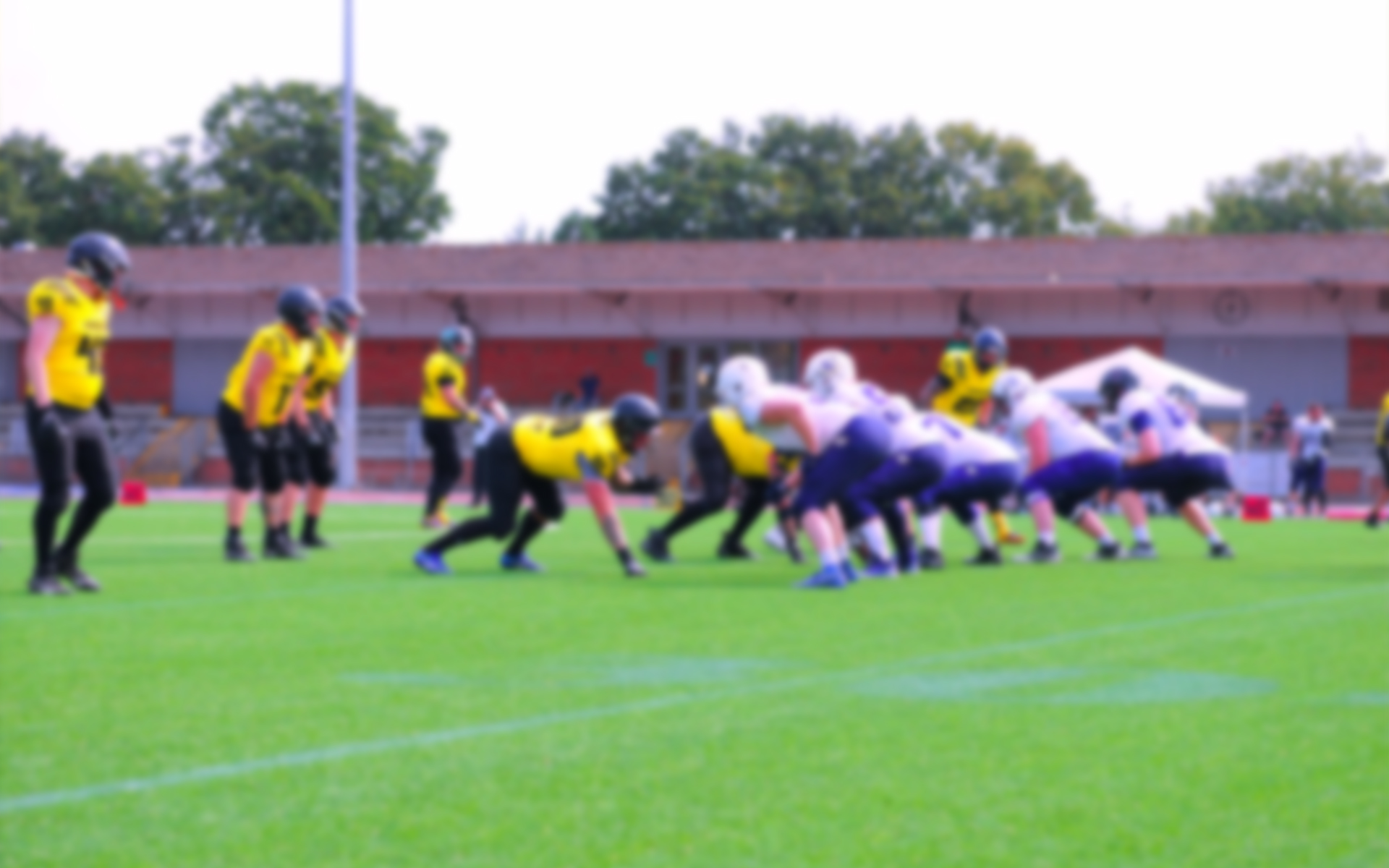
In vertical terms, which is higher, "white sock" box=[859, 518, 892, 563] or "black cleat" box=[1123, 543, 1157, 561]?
"white sock" box=[859, 518, 892, 563]

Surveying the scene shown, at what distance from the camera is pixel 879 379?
142 feet

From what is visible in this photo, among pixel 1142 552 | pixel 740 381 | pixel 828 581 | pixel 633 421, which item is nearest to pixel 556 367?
pixel 1142 552

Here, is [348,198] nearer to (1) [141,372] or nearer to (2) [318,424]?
(1) [141,372]

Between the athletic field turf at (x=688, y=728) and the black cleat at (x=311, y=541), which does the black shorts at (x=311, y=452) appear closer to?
the black cleat at (x=311, y=541)

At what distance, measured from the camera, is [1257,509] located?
88.3ft

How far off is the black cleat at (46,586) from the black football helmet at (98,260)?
1765mm

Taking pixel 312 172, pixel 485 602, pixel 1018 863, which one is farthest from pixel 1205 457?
pixel 312 172

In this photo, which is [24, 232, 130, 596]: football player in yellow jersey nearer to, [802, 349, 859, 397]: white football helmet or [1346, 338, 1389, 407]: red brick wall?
[802, 349, 859, 397]: white football helmet

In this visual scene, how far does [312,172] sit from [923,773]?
6791 cm

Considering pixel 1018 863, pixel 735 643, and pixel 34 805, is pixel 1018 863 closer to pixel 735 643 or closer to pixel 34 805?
pixel 34 805

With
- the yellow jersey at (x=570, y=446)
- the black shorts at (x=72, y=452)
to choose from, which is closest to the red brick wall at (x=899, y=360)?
the yellow jersey at (x=570, y=446)

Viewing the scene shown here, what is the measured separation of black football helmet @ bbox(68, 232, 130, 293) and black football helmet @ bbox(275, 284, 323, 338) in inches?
133

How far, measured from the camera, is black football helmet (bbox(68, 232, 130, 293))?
11.4 m

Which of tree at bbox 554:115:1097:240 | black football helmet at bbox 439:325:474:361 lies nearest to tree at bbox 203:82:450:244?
tree at bbox 554:115:1097:240
